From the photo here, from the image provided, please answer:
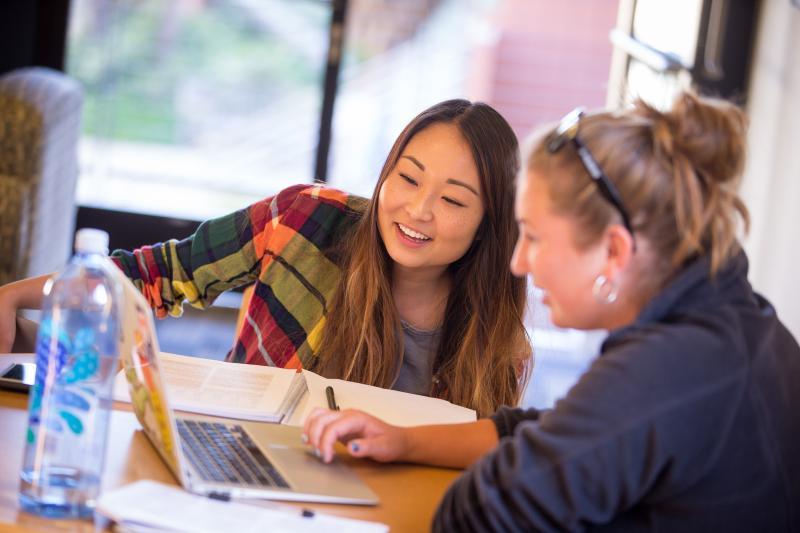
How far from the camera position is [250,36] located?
513 cm

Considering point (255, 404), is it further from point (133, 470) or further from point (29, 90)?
point (29, 90)

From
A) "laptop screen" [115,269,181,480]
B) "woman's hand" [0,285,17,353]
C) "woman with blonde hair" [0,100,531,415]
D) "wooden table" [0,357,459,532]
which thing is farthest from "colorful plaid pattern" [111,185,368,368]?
"laptop screen" [115,269,181,480]

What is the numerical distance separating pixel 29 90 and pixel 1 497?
3.16 meters

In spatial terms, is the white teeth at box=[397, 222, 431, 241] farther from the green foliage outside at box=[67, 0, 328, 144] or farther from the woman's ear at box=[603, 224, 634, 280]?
the green foliage outside at box=[67, 0, 328, 144]

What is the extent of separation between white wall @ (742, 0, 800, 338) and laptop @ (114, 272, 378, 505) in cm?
297

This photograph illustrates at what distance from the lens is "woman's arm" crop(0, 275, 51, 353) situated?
1.62 m

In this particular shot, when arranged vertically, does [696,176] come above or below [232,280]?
above

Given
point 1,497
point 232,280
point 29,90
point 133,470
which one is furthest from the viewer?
point 29,90

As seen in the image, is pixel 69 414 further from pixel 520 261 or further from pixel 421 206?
pixel 421 206

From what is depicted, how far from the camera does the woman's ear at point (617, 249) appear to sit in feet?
3.50

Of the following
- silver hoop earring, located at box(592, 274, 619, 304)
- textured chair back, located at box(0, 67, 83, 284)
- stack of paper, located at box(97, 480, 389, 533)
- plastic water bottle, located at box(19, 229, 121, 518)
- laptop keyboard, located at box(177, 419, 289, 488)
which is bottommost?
textured chair back, located at box(0, 67, 83, 284)

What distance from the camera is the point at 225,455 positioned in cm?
121

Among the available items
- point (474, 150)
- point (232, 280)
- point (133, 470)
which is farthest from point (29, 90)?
point (133, 470)

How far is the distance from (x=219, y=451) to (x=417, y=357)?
0.73m
